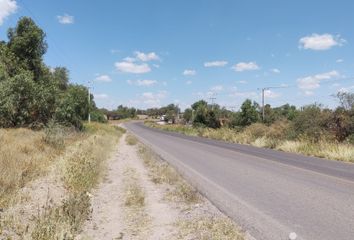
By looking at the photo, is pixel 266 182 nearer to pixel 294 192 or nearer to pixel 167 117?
pixel 294 192

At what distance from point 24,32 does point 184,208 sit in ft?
115

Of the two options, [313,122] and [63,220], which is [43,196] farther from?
[313,122]

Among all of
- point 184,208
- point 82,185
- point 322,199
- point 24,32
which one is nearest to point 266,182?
point 322,199

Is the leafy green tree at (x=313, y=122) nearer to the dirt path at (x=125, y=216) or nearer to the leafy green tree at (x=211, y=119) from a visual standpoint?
the dirt path at (x=125, y=216)

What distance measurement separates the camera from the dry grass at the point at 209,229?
262 inches

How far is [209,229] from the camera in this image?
716cm

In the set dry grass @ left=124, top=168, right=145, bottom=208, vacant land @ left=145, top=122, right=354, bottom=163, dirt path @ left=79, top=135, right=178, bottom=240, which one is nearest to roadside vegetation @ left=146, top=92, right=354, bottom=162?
vacant land @ left=145, top=122, right=354, bottom=163

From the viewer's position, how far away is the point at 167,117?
7077 inches

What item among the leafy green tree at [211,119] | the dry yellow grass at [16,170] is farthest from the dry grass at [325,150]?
the leafy green tree at [211,119]

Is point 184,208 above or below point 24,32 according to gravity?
below

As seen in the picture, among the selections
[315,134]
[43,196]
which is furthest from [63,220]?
[315,134]

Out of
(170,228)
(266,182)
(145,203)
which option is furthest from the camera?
(266,182)

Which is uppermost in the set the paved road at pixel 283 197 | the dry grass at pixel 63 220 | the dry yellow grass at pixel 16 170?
the dry yellow grass at pixel 16 170

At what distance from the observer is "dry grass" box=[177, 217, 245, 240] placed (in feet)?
21.8
